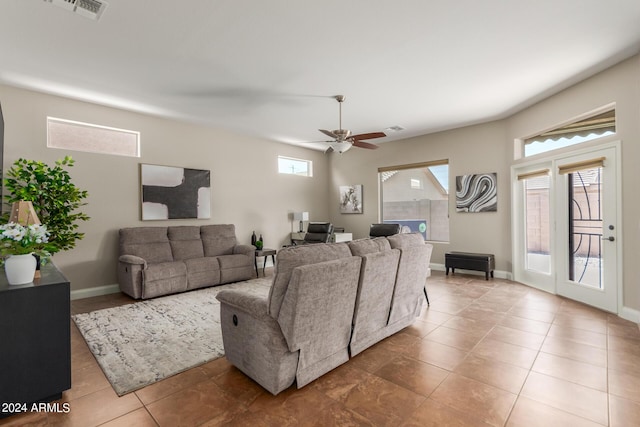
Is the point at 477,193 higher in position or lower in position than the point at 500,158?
lower

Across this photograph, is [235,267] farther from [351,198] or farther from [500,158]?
[500,158]

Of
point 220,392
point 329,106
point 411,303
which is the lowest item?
point 220,392

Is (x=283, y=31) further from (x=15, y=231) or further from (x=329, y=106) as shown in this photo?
(x=15, y=231)

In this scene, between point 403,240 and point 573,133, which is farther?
point 573,133

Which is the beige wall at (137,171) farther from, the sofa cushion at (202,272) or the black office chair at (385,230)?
the black office chair at (385,230)

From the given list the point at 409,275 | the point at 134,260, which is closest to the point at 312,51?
the point at 409,275

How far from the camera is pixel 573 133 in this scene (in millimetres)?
4246

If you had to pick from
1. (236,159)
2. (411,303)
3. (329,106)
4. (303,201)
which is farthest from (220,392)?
(303,201)

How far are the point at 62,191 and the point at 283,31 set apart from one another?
341 cm

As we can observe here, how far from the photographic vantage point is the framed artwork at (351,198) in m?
7.73

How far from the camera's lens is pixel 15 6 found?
2494mm

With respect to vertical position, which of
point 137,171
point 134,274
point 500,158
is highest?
point 500,158

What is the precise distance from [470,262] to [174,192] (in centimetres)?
543

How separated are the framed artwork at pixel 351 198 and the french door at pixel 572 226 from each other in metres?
3.35
